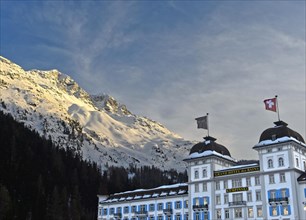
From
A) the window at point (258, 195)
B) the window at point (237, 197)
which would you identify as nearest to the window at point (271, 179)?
the window at point (258, 195)

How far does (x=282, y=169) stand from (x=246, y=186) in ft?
27.9

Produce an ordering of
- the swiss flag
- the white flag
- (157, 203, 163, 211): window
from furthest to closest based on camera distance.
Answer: (157, 203, 163, 211): window, the white flag, the swiss flag

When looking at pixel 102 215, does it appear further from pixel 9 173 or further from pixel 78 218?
pixel 9 173

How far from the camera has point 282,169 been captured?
251 feet

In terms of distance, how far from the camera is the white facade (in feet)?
246

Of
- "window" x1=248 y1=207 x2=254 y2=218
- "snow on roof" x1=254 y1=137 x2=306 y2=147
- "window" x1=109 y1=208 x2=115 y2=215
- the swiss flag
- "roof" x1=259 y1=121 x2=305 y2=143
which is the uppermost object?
the swiss flag

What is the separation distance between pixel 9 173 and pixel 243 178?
4442 inches

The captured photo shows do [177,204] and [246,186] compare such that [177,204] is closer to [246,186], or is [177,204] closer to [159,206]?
[159,206]

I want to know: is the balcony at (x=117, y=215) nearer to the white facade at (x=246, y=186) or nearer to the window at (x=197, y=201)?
the white facade at (x=246, y=186)

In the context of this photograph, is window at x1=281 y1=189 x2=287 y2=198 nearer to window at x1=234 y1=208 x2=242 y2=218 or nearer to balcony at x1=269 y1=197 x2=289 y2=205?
balcony at x1=269 y1=197 x2=289 y2=205

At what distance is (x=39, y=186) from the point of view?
6334 inches

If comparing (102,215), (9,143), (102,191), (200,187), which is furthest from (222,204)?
(9,143)

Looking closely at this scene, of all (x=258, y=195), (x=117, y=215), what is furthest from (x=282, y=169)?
(x=117, y=215)

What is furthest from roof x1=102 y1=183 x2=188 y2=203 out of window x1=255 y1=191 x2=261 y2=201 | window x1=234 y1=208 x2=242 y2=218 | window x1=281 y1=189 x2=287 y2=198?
window x1=281 y1=189 x2=287 y2=198
